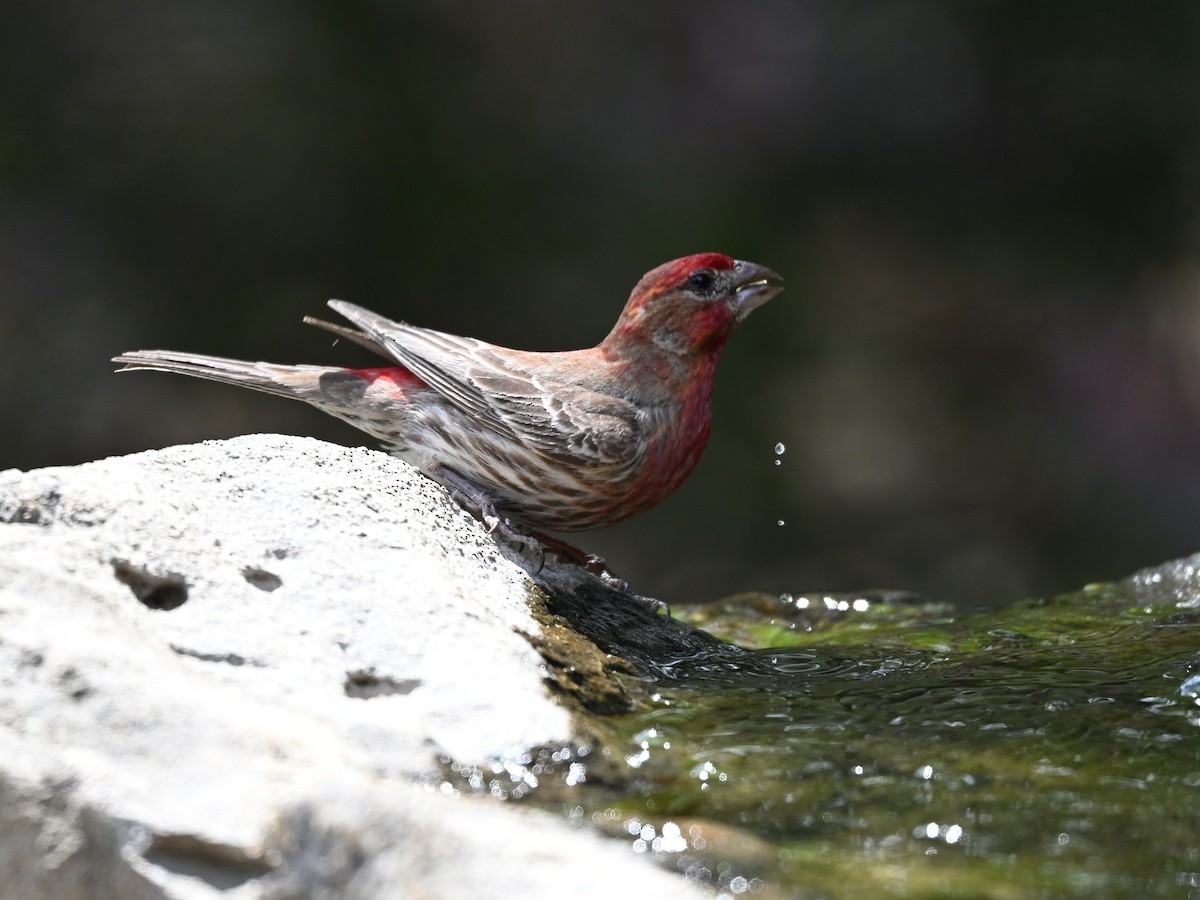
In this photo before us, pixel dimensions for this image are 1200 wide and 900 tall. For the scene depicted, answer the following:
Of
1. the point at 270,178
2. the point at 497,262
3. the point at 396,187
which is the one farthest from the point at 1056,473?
the point at 270,178

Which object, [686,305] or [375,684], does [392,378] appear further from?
[375,684]

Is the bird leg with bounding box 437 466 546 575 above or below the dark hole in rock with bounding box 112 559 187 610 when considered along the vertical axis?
above

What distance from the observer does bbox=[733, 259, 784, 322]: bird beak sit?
5461 mm

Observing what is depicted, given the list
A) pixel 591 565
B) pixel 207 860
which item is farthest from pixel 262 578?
pixel 591 565

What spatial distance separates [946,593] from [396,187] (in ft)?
16.5

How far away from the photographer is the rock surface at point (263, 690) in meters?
2.50

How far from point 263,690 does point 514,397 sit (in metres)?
2.18

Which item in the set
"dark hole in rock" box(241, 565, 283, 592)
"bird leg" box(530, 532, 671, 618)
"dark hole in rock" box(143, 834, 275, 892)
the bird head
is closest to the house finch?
the bird head

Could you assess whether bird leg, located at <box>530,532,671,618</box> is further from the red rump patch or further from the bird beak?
the bird beak

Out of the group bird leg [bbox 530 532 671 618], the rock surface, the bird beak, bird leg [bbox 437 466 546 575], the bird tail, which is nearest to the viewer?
the rock surface

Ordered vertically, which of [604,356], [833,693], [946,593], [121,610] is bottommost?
[121,610]

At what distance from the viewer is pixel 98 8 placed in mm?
10008

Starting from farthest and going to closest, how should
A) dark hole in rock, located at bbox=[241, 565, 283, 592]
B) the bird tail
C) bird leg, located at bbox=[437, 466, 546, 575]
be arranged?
the bird tail → bird leg, located at bbox=[437, 466, 546, 575] → dark hole in rock, located at bbox=[241, 565, 283, 592]

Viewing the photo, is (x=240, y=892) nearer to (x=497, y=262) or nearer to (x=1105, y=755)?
(x=1105, y=755)
